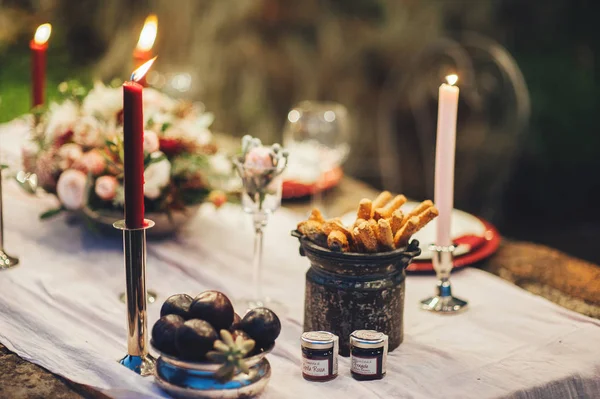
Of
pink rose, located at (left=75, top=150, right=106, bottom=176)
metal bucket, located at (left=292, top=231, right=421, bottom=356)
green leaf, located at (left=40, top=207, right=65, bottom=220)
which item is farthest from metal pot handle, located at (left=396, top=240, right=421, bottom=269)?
green leaf, located at (left=40, top=207, right=65, bottom=220)

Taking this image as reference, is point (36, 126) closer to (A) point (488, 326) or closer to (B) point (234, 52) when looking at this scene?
(A) point (488, 326)

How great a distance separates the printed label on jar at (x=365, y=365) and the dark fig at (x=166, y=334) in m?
0.26

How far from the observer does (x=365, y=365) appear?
1.11 m

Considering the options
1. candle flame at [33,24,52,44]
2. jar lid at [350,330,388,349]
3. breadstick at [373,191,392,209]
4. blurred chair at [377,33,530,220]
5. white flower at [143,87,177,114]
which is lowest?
blurred chair at [377,33,530,220]

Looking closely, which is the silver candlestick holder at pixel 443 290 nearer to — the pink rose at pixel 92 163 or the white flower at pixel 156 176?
the white flower at pixel 156 176

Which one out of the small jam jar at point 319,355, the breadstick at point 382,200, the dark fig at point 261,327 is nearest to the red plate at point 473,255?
the breadstick at point 382,200

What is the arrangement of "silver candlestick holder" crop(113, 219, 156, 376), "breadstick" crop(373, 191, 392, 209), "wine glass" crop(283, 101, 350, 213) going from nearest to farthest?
"silver candlestick holder" crop(113, 219, 156, 376)
"breadstick" crop(373, 191, 392, 209)
"wine glass" crop(283, 101, 350, 213)

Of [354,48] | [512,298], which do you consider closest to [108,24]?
[354,48]

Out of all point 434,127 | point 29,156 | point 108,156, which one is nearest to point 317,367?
point 108,156

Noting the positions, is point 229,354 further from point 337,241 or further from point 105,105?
point 105,105

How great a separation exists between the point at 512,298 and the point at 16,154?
1.38 m

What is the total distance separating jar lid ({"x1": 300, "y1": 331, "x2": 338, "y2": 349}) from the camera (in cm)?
109

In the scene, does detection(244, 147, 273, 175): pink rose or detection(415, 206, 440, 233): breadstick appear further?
detection(244, 147, 273, 175): pink rose

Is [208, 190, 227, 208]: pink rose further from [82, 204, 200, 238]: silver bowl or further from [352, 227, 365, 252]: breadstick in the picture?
[352, 227, 365, 252]: breadstick
